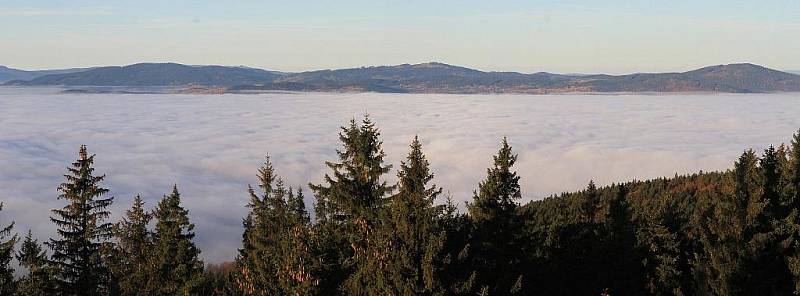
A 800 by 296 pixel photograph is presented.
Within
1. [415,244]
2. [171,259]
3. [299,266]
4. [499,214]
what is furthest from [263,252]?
[499,214]

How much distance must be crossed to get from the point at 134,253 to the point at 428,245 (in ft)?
77.8

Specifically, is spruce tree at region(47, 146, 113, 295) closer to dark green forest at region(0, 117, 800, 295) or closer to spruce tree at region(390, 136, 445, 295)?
dark green forest at region(0, 117, 800, 295)

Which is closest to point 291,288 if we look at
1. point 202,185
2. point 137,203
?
point 137,203

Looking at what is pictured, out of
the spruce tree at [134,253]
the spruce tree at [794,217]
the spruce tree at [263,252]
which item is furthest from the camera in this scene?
the spruce tree at [134,253]

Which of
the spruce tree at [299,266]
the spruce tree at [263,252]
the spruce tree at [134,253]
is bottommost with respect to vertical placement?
the spruce tree at [134,253]

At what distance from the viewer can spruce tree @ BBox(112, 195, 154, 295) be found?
112 feet

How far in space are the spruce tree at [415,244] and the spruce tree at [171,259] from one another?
1364 cm

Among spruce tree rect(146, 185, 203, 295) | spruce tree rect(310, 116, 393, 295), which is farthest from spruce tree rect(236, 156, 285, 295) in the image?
spruce tree rect(310, 116, 393, 295)

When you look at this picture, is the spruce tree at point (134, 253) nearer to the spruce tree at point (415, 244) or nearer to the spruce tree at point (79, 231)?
the spruce tree at point (79, 231)

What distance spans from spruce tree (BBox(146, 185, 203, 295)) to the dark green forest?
0.07m

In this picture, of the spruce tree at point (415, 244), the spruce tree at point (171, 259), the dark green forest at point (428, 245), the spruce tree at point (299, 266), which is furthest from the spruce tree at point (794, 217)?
the spruce tree at point (171, 259)

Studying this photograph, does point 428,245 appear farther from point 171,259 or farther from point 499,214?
point 171,259

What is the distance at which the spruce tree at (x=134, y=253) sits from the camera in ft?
112

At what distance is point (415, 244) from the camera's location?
72.8 feet
